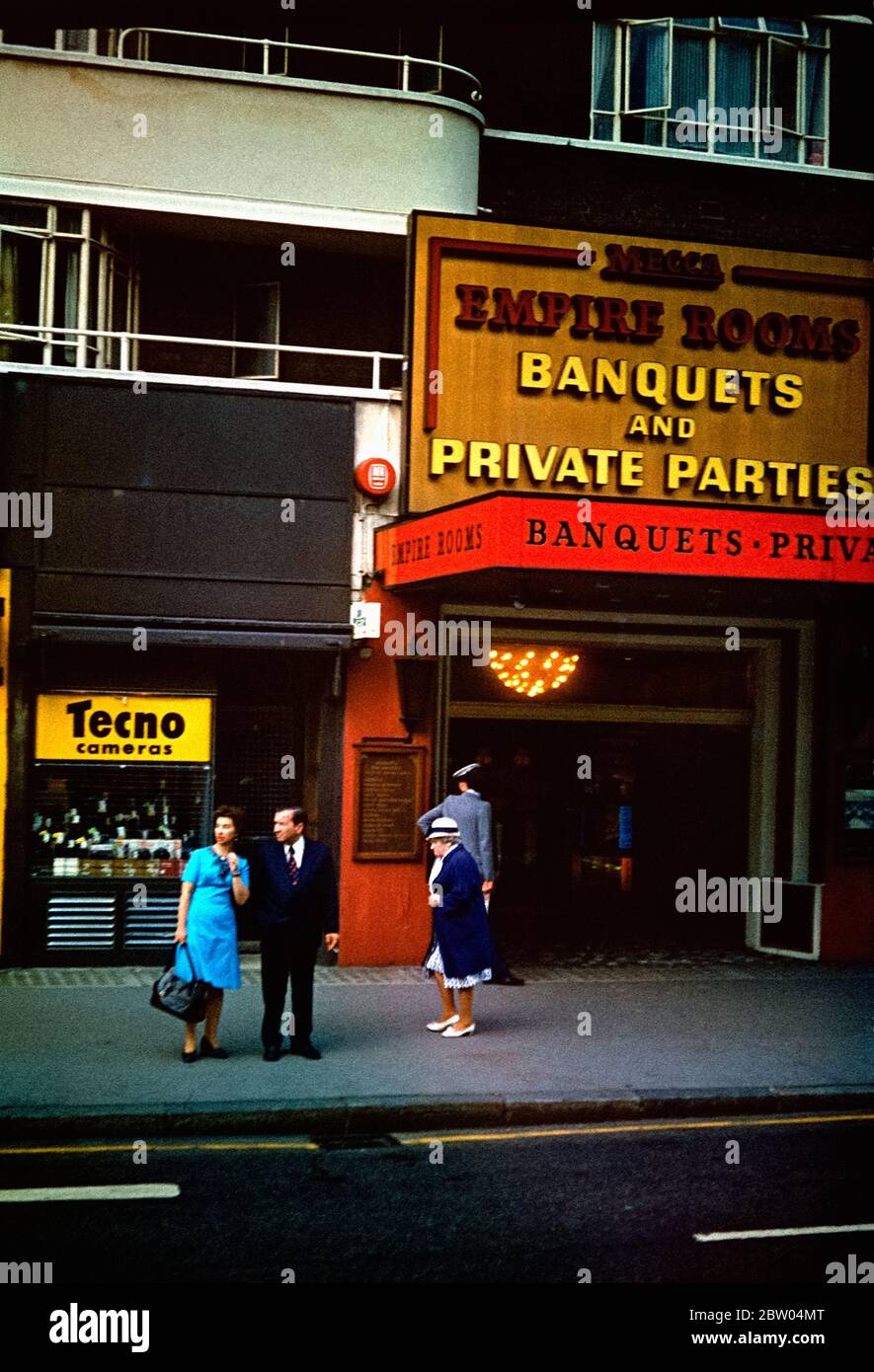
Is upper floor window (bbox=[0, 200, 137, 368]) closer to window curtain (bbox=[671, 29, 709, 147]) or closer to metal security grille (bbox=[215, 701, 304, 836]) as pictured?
metal security grille (bbox=[215, 701, 304, 836])

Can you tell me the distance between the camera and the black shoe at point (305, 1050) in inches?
377

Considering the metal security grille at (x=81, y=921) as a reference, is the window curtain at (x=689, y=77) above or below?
above

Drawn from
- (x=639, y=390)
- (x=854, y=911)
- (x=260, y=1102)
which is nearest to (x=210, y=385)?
(x=639, y=390)

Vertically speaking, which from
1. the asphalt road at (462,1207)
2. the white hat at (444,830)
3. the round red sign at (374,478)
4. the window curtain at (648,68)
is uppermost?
the window curtain at (648,68)

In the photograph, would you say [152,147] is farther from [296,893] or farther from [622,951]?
[622,951]

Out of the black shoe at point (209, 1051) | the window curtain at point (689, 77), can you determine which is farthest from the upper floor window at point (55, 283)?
the black shoe at point (209, 1051)

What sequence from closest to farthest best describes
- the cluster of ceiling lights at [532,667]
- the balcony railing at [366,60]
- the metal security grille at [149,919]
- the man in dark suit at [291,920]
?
the man in dark suit at [291,920] → the metal security grille at [149,919] → the balcony railing at [366,60] → the cluster of ceiling lights at [532,667]

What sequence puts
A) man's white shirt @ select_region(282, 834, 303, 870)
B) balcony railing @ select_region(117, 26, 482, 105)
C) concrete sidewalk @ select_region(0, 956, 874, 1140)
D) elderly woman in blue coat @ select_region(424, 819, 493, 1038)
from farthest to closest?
balcony railing @ select_region(117, 26, 482, 105) → elderly woman in blue coat @ select_region(424, 819, 493, 1038) → man's white shirt @ select_region(282, 834, 303, 870) → concrete sidewalk @ select_region(0, 956, 874, 1140)

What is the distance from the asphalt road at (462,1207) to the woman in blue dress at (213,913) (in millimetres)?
1449

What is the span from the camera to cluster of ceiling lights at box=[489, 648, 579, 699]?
14617mm

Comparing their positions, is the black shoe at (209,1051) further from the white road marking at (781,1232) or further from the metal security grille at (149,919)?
the white road marking at (781,1232)

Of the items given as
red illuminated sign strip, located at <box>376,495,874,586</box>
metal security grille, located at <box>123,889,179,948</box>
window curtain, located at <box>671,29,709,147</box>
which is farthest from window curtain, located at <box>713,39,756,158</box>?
metal security grille, located at <box>123,889,179,948</box>

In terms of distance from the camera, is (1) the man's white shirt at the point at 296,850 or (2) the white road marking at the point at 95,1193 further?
(1) the man's white shirt at the point at 296,850

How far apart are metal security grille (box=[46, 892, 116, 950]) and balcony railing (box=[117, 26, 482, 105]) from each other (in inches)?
303
